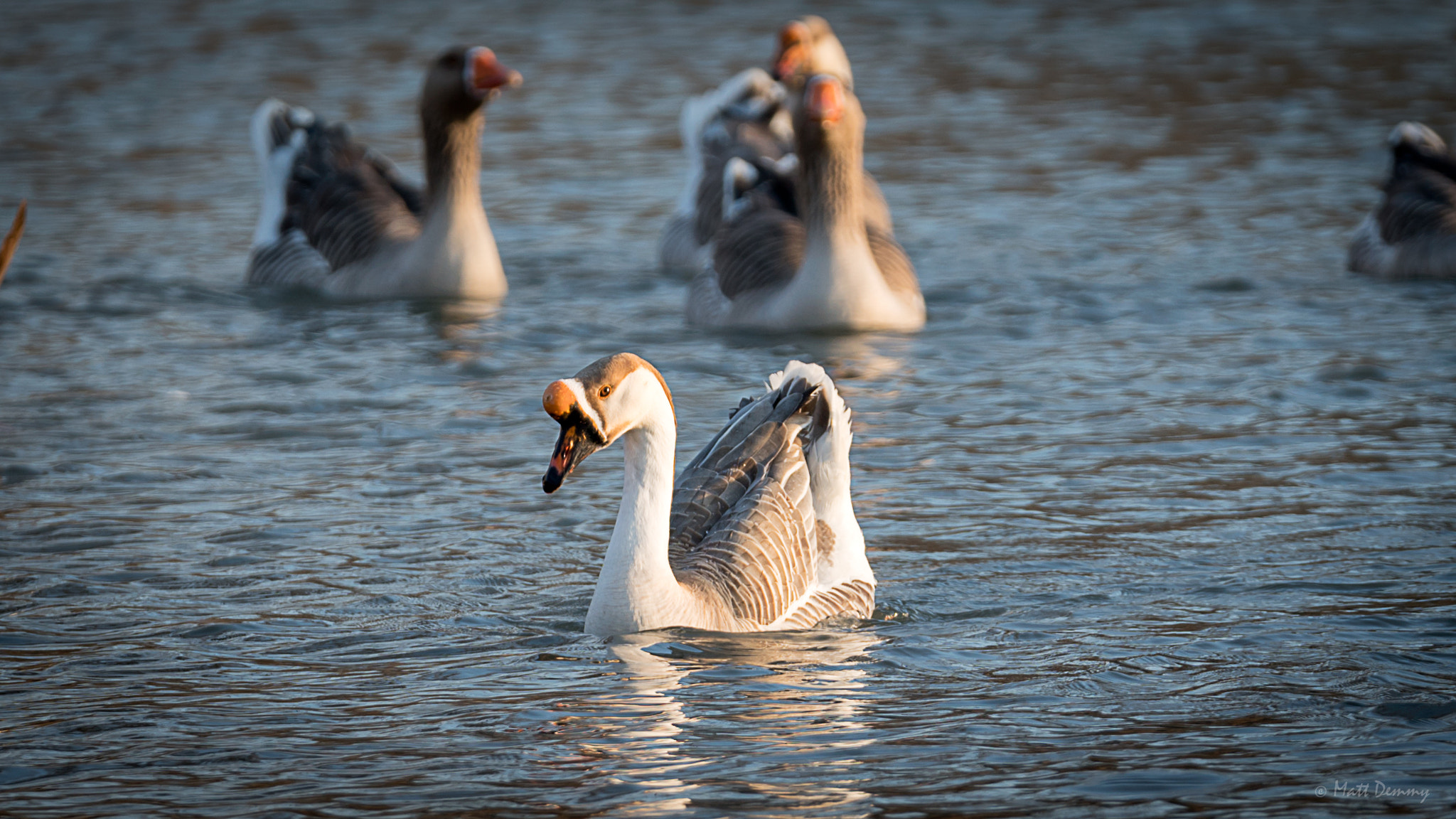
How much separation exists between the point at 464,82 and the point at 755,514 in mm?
7116

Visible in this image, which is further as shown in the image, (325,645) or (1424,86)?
(1424,86)

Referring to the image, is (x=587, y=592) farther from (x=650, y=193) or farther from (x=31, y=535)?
(x=650, y=193)

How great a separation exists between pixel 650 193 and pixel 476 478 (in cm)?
907

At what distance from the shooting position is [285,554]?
809 cm

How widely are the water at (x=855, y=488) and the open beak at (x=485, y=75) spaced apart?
1.57 meters

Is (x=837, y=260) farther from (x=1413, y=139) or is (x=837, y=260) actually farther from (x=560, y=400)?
(x=560, y=400)

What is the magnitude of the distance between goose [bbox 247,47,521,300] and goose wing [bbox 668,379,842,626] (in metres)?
6.02

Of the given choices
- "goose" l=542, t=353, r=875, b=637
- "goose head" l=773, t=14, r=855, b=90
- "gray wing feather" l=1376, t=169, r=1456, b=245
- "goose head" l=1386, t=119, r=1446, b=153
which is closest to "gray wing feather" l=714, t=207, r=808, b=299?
"goose head" l=773, t=14, r=855, b=90

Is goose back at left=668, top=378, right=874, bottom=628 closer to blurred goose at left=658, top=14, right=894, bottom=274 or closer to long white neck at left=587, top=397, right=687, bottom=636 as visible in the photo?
long white neck at left=587, top=397, right=687, bottom=636

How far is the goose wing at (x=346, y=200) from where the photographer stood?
1440 cm

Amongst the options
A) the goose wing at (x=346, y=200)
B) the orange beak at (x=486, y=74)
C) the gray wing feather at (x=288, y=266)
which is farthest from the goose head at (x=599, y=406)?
the gray wing feather at (x=288, y=266)

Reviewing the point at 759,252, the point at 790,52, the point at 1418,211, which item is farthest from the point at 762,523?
the point at 790,52

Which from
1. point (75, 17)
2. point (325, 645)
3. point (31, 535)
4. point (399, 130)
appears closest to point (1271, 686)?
point (325, 645)

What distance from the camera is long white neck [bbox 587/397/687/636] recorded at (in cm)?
647
